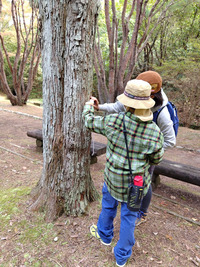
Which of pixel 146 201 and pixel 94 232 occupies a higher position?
pixel 146 201

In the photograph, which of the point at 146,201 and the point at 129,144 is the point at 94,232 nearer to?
the point at 146,201

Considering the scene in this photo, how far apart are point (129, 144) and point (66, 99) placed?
0.97 meters

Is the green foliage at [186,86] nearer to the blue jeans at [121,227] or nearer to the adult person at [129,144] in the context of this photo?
the adult person at [129,144]

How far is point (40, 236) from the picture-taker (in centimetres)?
230

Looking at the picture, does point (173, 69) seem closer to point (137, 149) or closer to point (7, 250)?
point (137, 149)

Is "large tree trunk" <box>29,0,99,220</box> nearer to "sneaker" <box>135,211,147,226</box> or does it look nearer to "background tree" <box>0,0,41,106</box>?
"sneaker" <box>135,211,147,226</box>

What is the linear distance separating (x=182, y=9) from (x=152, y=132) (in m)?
12.5

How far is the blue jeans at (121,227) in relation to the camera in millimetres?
1827

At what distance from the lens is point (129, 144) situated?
1.70 meters

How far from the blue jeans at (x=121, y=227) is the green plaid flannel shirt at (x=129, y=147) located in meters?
0.14

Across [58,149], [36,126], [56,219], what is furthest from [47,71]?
[36,126]

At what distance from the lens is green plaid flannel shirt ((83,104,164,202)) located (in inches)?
65.7

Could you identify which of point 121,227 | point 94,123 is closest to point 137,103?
point 94,123

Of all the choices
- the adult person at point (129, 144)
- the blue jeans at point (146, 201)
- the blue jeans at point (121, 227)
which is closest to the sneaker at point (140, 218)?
the blue jeans at point (146, 201)
